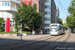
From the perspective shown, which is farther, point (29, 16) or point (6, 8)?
point (6, 8)

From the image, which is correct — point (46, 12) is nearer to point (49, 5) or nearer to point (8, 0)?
point (49, 5)

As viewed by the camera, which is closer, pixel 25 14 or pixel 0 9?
pixel 25 14

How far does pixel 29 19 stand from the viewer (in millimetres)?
35781

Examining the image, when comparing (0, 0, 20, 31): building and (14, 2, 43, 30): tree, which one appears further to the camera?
(0, 0, 20, 31): building

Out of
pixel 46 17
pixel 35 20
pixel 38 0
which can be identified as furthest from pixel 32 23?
pixel 46 17

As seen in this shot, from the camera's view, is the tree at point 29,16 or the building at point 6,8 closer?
the tree at point 29,16

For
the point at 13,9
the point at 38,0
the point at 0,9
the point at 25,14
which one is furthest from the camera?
the point at 38,0

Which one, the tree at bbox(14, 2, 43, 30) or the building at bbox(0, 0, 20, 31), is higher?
the building at bbox(0, 0, 20, 31)

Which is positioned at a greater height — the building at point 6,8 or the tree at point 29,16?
the building at point 6,8

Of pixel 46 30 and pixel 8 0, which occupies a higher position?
pixel 8 0

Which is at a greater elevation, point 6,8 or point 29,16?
point 6,8

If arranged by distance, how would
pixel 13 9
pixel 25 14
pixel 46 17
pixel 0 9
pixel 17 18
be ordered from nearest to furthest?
pixel 25 14
pixel 17 18
pixel 0 9
pixel 13 9
pixel 46 17

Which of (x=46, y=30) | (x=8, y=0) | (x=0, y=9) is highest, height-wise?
(x=8, y=0)

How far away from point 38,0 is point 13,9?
1149 cm
